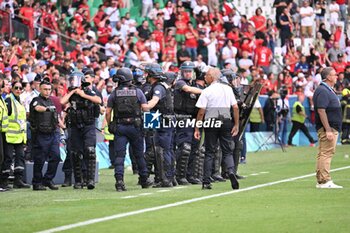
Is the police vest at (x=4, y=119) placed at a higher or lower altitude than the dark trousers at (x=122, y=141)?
higher

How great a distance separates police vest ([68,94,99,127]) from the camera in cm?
2012

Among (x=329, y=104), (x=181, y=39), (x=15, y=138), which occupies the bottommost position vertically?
(x=15, y=138)

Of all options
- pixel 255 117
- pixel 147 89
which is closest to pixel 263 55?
pixel 255 117

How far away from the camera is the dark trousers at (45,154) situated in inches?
796

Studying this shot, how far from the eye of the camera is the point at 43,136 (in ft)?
66.6

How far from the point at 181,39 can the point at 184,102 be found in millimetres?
17605

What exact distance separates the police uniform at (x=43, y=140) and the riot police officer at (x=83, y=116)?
338 millimetres

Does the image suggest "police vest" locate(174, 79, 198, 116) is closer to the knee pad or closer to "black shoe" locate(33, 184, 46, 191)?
the knee pad

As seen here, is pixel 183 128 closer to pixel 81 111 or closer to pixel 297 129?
pixel 81 111

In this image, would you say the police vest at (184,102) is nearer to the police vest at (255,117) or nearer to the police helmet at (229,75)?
the police helmet at (229,75)

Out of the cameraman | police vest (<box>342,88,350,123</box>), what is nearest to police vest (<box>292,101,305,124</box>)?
the cameraman

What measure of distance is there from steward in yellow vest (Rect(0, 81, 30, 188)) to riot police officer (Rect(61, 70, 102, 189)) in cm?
100

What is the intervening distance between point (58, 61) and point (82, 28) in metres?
5.29

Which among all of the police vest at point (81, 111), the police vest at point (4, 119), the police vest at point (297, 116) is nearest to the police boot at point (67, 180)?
the police vest at point (81, 111)
